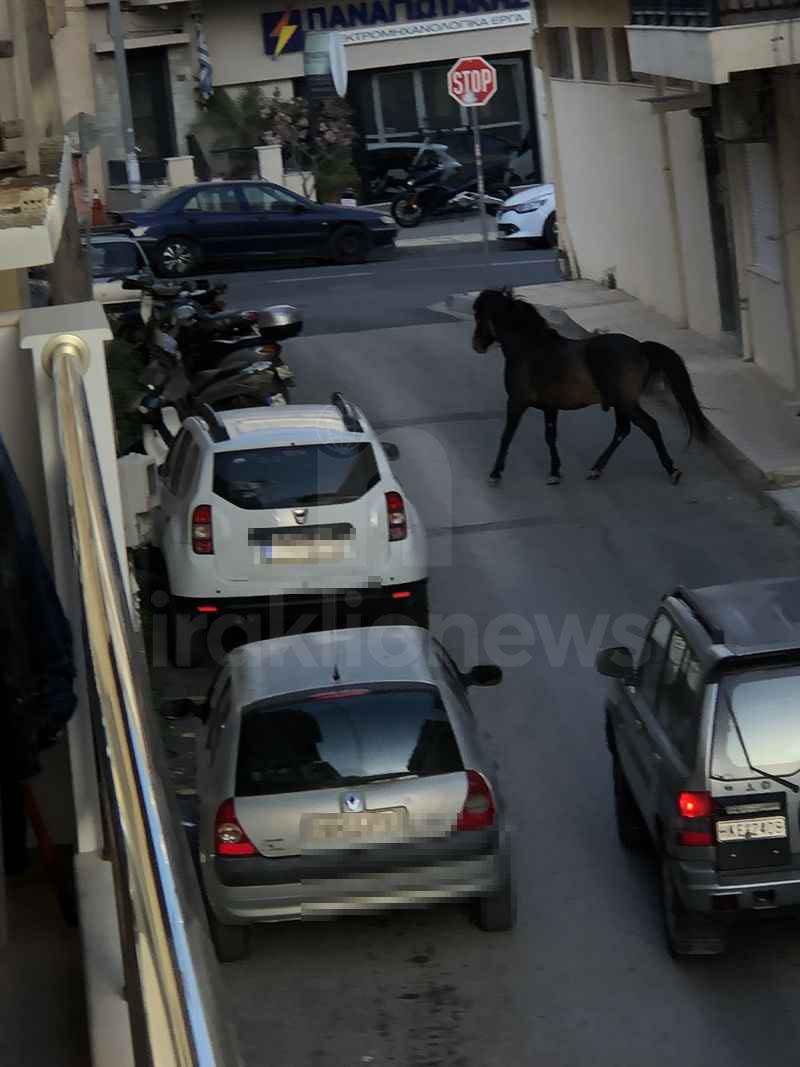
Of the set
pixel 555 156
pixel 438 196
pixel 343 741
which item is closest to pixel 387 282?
pixel 555 156

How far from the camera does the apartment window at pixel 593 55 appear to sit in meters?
25.6

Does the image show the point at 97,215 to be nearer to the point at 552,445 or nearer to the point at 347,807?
the point at 552,445

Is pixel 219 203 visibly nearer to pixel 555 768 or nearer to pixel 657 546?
pixel 657 546

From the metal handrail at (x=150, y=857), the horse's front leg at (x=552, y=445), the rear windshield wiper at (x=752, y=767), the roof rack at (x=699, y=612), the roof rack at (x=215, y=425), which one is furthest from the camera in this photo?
the horse's front leg at (x=552, y=445)

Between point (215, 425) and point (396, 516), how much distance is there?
1.45 metres

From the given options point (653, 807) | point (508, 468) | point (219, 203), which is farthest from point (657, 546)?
point (219, 203)

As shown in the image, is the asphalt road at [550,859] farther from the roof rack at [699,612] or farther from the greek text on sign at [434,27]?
the greek text on sign at [434,27]

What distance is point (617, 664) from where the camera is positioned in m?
8.83

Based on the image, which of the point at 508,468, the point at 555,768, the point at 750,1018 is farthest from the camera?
the point at 508,468

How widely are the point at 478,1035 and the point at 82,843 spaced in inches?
112

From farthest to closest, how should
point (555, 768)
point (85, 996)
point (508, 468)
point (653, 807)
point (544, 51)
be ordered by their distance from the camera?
point (544, 51) < point (508, 468) < point (555, 768) < point (653, 807) < point (85, 996)

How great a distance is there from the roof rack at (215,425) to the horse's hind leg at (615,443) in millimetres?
4993

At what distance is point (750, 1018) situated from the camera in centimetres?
738

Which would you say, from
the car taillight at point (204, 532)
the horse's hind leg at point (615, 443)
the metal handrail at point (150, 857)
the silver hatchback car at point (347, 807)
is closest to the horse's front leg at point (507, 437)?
the horse's hind leg at point (615, 443)
